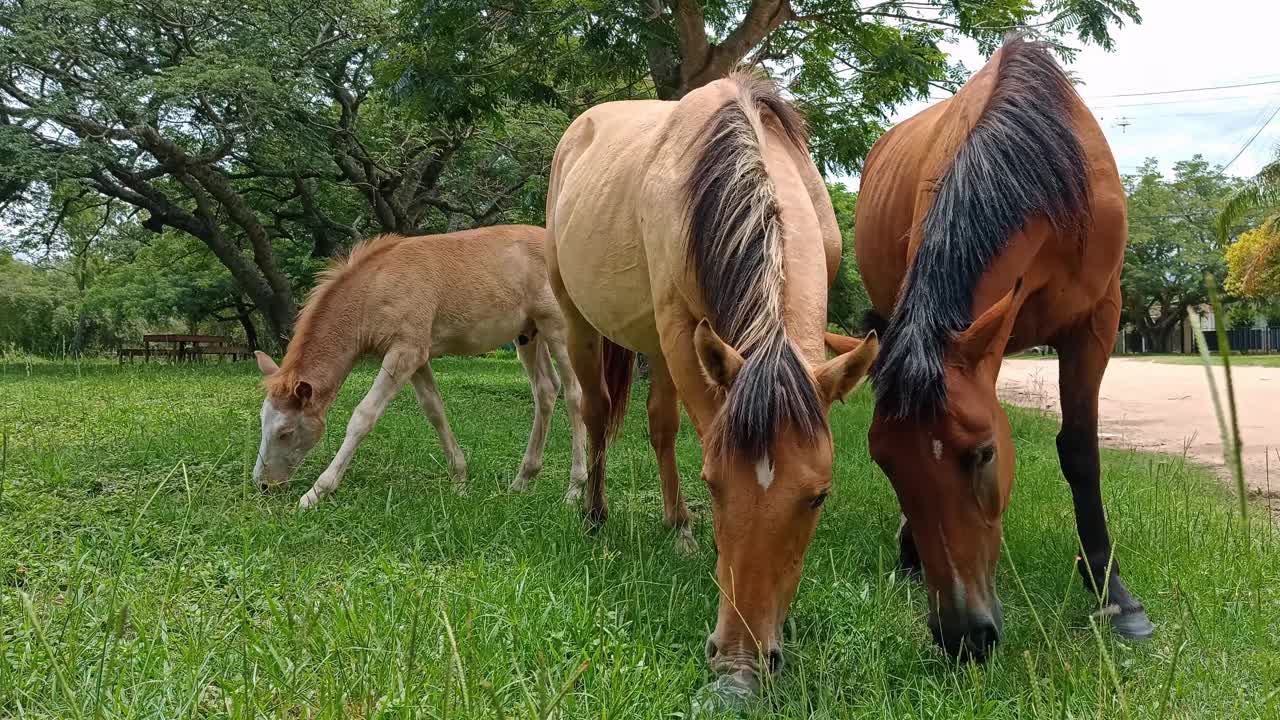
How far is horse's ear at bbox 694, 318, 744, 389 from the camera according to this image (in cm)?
225

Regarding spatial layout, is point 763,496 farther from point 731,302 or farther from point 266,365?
point 266,365

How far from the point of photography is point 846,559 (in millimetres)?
3578

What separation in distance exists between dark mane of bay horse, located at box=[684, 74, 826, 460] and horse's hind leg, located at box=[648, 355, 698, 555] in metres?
1.40

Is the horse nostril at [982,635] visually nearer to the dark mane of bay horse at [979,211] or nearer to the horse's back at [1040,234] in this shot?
the dark mane of bay horse at [979,211]

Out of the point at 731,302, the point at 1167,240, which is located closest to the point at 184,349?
the point at 731,302

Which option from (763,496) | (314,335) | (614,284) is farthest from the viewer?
(314,335)

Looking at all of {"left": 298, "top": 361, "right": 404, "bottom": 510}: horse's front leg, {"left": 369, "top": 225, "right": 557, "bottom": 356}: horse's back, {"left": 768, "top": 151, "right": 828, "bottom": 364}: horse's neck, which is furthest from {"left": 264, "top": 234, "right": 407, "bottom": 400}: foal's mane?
{"left": 768, "top": 151, "right": 828, "bottom": 364}: horse's neck

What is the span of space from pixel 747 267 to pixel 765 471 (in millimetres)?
774

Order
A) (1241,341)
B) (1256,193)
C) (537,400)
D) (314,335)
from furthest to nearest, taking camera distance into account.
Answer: (1241,341), (1256,193), (537,400), (314,335)

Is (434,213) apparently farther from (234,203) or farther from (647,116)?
(647,116)

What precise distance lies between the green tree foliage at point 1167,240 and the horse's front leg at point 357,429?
49.1 m

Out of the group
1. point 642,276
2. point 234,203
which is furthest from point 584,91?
point 642,276

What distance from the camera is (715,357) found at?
231 cm

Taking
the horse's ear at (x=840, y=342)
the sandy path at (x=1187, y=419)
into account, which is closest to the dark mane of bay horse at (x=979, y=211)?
the horse's ear at (x=840, y=342)
